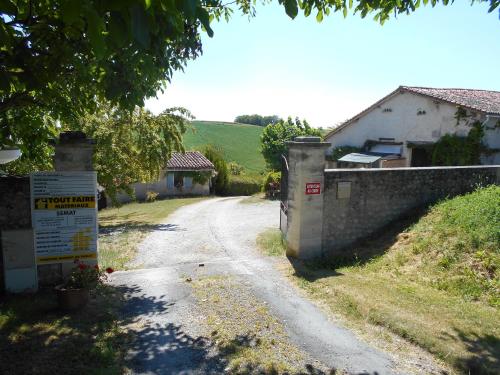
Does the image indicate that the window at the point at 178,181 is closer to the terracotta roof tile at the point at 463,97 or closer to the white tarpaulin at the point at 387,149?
the terracotta roof tile at the point at 463,97

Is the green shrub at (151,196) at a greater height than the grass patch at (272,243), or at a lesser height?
lesser

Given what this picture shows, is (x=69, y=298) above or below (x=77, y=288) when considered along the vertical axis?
below

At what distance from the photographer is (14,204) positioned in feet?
23.5

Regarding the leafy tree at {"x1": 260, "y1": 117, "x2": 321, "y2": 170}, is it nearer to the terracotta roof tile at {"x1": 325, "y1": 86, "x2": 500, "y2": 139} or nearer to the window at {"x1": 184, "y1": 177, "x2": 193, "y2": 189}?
the window at {"x1": 184, "y1": 177, "x2": 193, "y2": 189}

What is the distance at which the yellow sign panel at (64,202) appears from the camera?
7258 millimetres

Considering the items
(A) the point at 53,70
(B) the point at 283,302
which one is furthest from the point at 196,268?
(A) the point at 53,70

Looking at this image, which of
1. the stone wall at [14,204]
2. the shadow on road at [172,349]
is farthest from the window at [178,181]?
the shadow on road at [172,349]

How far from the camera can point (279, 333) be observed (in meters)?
6.05

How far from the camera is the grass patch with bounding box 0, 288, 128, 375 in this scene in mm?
4852

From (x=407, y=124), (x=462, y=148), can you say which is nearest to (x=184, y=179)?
(x=407, y=124)

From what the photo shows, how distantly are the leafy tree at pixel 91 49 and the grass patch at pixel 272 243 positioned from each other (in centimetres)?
545

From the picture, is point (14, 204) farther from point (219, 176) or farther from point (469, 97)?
point (219, 176)

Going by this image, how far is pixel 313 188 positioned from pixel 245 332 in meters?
4.47

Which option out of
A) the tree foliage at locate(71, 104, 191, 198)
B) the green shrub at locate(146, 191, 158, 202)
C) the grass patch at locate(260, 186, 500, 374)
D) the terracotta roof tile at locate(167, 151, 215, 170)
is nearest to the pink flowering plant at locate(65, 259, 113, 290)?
the grass patch at locate(260, 186, 500, 374)
